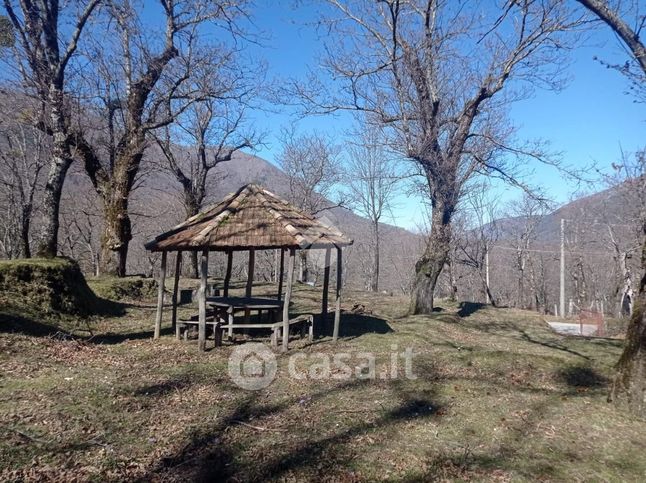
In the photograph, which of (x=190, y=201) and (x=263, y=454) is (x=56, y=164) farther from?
(x=190, y=201)

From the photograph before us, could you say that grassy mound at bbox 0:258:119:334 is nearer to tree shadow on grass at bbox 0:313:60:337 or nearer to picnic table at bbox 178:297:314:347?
tree shadow on grass at bbox 0:313:60:337

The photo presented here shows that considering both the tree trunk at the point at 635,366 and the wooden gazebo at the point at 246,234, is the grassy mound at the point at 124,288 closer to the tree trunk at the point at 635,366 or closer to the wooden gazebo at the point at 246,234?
the wooden gazebo at the point at 246,234

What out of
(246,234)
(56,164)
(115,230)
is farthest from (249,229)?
(115,230)

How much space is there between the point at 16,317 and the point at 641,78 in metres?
10.5

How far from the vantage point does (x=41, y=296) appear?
30.0 ft

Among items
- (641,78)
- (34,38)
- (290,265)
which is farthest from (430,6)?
(34,38)

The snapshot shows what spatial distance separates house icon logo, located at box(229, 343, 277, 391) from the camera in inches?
267

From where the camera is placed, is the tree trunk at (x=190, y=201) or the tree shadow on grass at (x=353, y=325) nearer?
the tree shadow on grass at (x=353, y=325)

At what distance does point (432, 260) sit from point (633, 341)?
7.74 m

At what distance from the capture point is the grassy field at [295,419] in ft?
14.1

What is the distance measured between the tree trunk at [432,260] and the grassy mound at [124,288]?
826 cm

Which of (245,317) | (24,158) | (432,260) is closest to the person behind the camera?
(245,317)

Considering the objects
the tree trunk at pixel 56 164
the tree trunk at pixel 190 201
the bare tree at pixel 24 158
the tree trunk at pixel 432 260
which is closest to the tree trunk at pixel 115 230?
the tree trunk at pixel 56 164

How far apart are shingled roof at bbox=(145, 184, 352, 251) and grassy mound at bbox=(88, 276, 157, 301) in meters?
5.00
